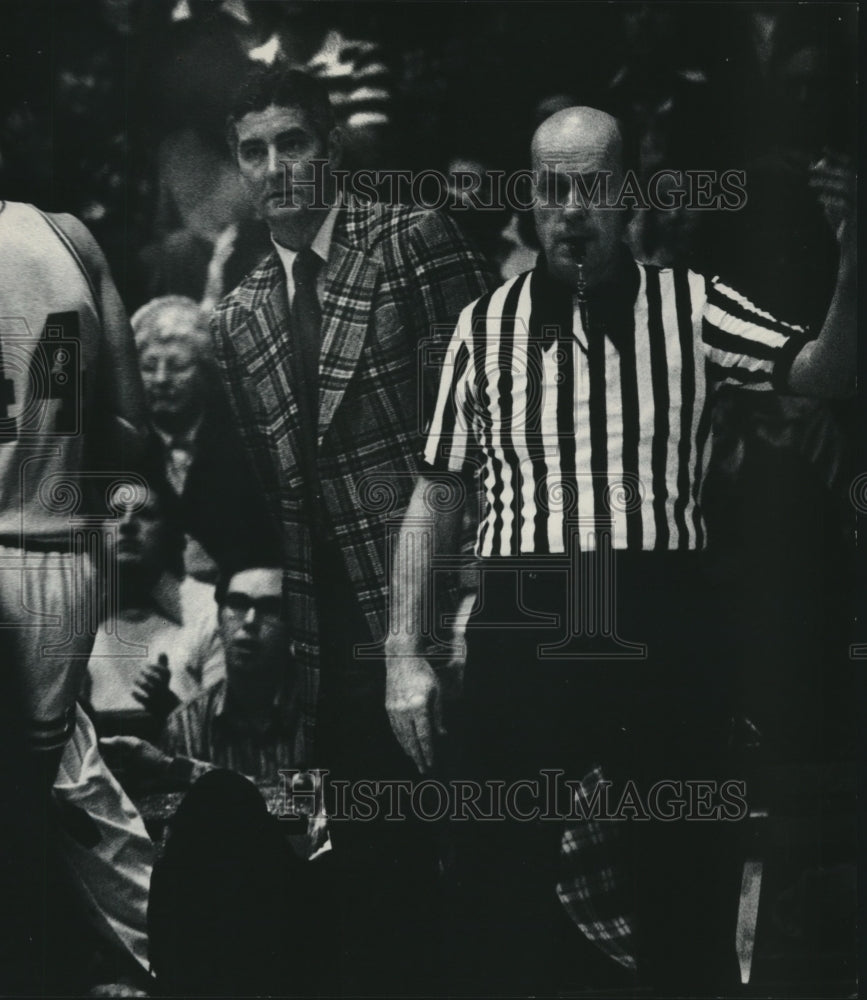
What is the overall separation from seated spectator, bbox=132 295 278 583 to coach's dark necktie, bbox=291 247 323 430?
25 cm

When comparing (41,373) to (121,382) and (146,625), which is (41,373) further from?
(146,625)

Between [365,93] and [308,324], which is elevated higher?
[365,93]

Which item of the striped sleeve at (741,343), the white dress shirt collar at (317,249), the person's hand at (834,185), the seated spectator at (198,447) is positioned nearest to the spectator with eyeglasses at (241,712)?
the seated spectator at (198,447)

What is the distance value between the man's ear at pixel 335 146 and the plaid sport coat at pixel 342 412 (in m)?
0.13

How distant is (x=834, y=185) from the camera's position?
144 inches

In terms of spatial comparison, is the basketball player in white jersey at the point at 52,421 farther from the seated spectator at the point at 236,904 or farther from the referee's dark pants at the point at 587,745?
the referee's dark pants at the point at 587,745

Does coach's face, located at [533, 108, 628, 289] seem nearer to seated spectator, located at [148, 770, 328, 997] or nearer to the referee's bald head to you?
the referee's bald head

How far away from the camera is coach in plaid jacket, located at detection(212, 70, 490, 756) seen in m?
3.59

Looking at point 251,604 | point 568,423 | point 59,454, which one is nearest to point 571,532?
point 568,423

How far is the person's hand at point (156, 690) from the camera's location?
3.58 meters

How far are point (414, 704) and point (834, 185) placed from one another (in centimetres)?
201

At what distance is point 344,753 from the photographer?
3.60 meters

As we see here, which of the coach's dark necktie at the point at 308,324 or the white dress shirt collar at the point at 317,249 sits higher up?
the white dress shirt collar at the point at 317,249

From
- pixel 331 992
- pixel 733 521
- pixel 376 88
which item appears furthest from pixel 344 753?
pixel 376 88
